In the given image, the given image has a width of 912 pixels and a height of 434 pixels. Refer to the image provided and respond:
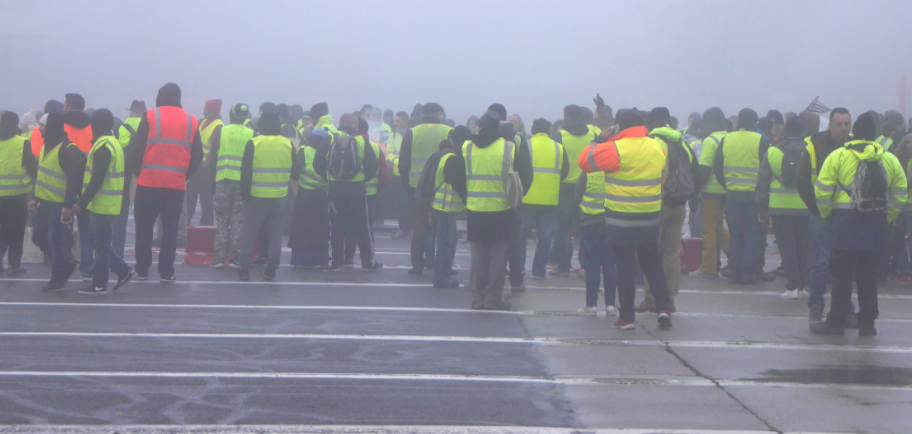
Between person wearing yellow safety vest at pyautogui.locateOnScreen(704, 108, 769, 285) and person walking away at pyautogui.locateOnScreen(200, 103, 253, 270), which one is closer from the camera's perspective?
person wearing yellow safety vest at pyautogui.locateOnScreen(704, 108, 769, 285)

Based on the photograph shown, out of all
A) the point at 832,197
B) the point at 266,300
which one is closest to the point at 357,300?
the point at 266,300

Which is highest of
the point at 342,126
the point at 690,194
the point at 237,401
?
the point at 342,126

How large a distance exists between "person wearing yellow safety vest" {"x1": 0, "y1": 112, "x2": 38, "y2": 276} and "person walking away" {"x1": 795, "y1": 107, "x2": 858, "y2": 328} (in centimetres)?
799

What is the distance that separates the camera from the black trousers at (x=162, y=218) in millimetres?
9078

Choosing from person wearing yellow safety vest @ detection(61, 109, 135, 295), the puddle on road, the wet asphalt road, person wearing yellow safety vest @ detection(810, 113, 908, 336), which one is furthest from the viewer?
person wearing yellow safety vest @ detection(61, 109, 135, 295)

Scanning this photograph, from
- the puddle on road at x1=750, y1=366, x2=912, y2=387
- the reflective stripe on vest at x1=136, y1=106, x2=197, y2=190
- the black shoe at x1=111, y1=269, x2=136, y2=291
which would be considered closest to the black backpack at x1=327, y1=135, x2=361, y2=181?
the reflective stripe on vest at x1=136, y1=106, x2=197, y2=190

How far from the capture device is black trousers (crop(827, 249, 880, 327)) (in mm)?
7230

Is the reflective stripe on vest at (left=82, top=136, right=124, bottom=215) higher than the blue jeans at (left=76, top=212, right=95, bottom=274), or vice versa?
the reflective stripe on vest at (left=82, top=136, right=124, bottom=215)

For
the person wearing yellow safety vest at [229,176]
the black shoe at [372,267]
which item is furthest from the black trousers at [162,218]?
the black shoe at [372,267]

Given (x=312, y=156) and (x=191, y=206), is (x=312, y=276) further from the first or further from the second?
(x=191, y=206)

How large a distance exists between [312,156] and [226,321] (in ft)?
12.8

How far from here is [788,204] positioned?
9414 millimetres

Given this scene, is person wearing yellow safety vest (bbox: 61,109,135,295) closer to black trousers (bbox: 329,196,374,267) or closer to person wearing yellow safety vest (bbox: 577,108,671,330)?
black trousers (bbox: 329,196,374,267)

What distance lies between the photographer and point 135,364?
5898 millimetres
